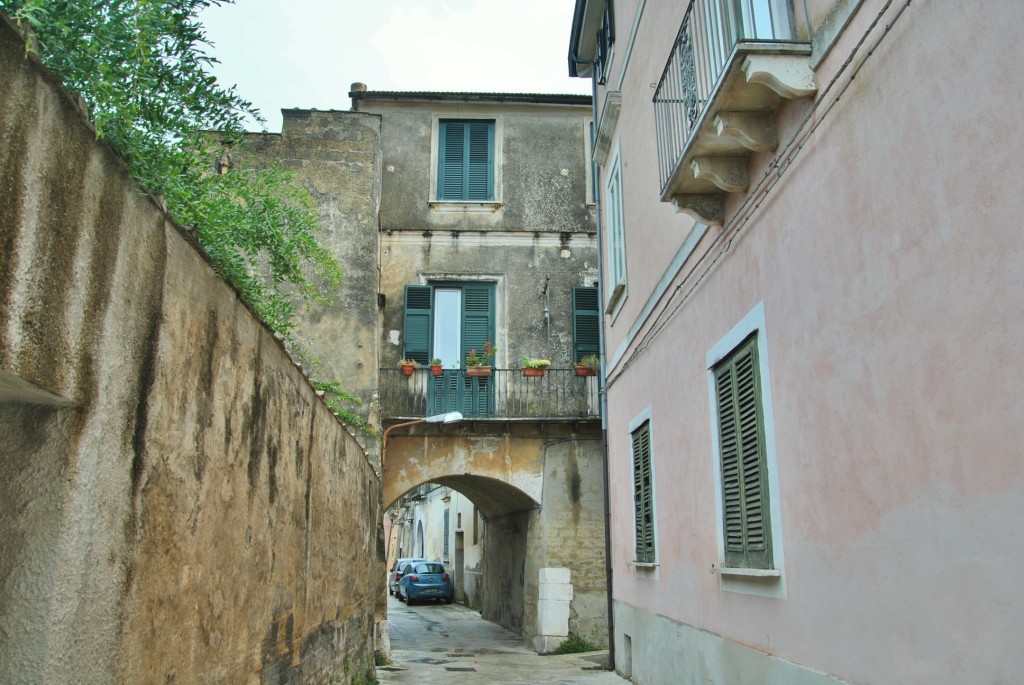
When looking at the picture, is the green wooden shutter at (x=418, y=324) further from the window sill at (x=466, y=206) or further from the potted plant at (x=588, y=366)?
the potted plant at (x=588, y=366)

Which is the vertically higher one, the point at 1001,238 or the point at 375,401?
the point at 375,401

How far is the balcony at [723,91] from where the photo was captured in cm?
498

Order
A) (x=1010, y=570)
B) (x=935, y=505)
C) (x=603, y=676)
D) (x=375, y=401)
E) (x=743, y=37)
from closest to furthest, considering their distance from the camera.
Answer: (x=1010, y=570) < (x=935, y=505) < (x=743, y=37) < (x=603, y=676) < (x=375, y=401)

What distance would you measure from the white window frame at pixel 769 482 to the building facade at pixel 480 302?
7.80 metres

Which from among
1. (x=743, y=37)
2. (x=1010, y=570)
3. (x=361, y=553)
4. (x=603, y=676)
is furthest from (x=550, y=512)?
(x=1010, y=570)

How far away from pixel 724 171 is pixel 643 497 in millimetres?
4432

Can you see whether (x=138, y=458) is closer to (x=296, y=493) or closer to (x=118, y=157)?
(x=118, y=157)

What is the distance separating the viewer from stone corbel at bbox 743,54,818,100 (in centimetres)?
495

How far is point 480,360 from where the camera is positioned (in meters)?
14.9

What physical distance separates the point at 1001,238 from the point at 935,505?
120 centimetres

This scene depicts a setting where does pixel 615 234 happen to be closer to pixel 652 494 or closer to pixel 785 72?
pixel 652 494

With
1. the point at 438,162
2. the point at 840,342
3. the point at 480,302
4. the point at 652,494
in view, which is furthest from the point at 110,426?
the point at 438,162

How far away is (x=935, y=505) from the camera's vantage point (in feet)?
12.3

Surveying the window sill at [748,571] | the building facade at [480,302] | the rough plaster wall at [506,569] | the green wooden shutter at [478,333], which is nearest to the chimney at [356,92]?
the building facade at [480,302]
